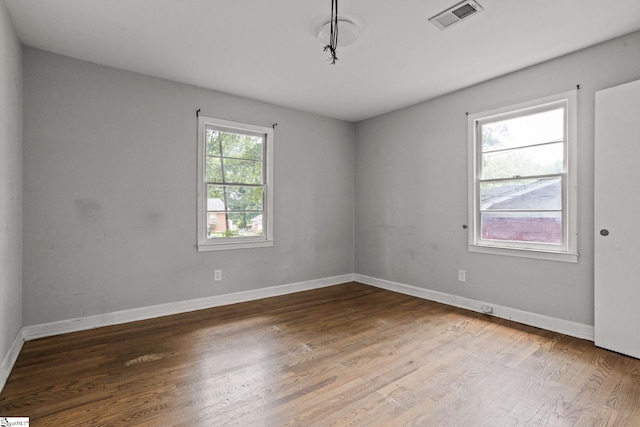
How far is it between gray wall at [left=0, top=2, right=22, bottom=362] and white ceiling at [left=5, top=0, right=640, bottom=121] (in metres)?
0.33

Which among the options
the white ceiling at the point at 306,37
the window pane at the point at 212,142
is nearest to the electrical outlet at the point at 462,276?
the white ceiling at the point at 306,37

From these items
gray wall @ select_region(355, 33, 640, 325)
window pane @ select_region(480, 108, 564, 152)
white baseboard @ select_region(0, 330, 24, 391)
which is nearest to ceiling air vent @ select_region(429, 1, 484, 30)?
gray wall @ select_region(355, 33, 640, 325)

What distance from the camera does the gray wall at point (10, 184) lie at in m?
2.28

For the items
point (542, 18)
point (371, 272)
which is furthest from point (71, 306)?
point (542, 18)

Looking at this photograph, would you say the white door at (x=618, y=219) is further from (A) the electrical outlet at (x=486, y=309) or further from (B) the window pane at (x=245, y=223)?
(B) the window pane at (x=245, y=223)

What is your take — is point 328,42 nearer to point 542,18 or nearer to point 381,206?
point 542,18

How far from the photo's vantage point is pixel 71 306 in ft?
10.5

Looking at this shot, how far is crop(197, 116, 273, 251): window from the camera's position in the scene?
4016mm

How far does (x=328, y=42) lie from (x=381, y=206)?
2744 millimetres

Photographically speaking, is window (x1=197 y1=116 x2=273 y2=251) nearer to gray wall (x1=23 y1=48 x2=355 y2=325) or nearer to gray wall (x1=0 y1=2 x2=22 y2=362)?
gray wall (x1=23 y1=48 x2=355 y2=325)

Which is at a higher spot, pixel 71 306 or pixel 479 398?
pixel 71 306

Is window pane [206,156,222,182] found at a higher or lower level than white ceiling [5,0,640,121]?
lower

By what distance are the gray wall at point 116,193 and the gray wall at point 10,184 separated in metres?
0.18

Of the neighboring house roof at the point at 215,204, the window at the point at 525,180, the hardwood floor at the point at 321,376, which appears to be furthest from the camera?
the neighboring house roof at the point at 215,204
